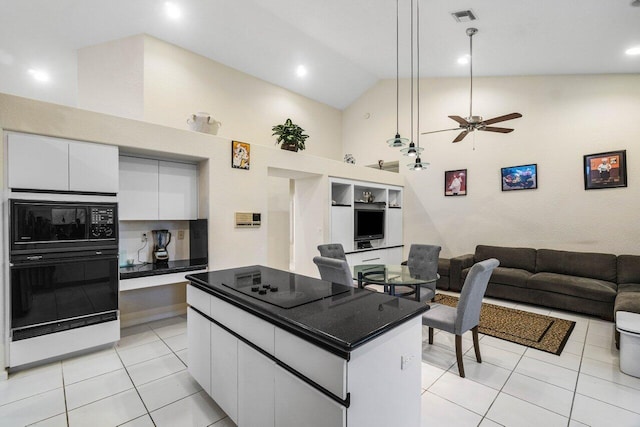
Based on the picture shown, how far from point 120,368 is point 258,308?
204cm

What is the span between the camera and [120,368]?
259 centimetres

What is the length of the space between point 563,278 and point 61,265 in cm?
610

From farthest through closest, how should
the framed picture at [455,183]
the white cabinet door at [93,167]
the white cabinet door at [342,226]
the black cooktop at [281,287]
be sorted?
the framed picture at [455,183] → the white cabinet door at [342,226] → the white cabinet door at [93,167] → the black cooktop at [281,287]

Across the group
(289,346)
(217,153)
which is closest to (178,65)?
(217,153)

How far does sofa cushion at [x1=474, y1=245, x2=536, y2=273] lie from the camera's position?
482cm

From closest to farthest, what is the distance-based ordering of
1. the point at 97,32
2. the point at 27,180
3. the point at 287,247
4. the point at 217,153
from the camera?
the point at 27,180, the point at 217,153, the point at 97,32, the point at 287,247

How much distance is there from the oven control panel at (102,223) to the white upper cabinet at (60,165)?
0.19 metres

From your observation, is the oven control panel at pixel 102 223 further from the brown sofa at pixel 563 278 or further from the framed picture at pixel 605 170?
the framed picture at pixel 605 170

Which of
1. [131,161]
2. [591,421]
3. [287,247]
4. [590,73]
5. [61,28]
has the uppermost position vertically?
[61,28]

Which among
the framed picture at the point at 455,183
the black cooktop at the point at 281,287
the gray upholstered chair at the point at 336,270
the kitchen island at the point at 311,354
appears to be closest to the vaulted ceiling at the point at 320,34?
the framed picture at the point at 455,183

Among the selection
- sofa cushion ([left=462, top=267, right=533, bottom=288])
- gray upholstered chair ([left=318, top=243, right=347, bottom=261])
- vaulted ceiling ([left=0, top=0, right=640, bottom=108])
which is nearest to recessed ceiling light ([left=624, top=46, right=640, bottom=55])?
vaulted ceiling ([left=0, top=0, right=640, bottom=108])

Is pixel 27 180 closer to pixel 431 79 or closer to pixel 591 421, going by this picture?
pixel 591 421

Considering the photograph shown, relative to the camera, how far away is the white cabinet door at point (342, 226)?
522 cm

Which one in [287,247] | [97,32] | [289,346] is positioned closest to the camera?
[289,346]
